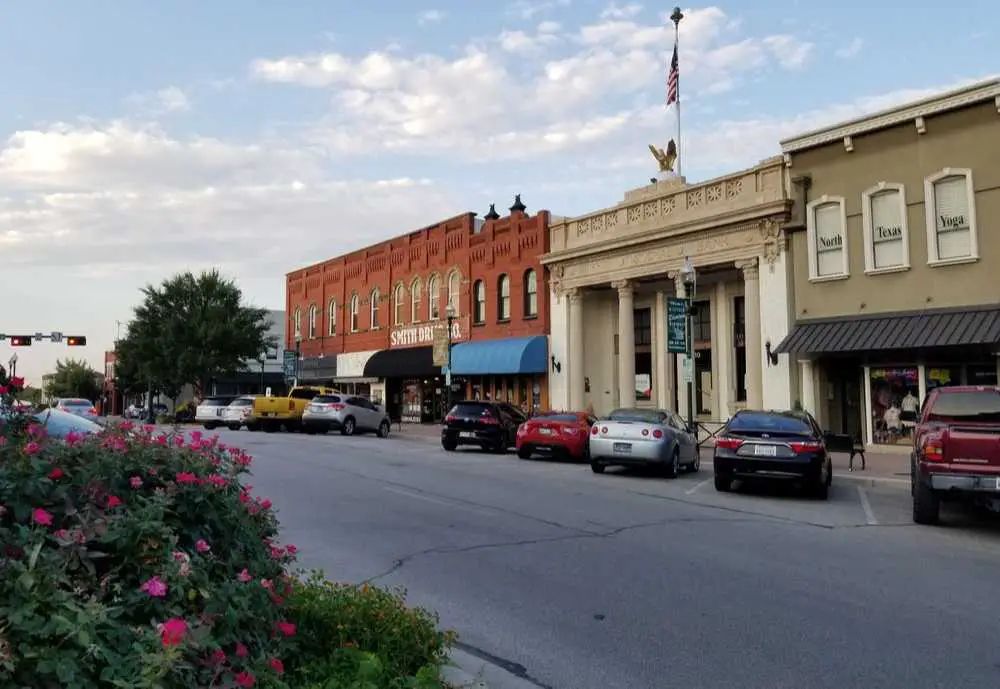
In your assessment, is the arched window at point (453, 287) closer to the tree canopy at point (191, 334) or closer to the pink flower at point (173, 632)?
the tree canopy at point (191, 334)

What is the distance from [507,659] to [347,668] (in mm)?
1690

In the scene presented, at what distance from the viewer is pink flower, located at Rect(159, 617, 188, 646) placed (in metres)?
2.69

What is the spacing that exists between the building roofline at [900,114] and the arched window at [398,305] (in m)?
22.9

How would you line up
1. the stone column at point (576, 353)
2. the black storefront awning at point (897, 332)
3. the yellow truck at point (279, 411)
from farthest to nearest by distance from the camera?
the yellow truck at point (279, 411) < the stone column at point (576, 353) < the black storefront awning at point (897, 332)

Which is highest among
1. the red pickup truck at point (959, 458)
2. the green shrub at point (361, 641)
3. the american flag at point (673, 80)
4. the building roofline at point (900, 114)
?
the american flag at point (673, 80)

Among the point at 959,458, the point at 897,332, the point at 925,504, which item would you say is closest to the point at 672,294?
the point at 897,332

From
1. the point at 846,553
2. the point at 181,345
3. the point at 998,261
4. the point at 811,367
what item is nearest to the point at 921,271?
the point at 998,261

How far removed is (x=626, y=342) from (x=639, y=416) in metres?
12.3

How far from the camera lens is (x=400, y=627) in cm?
438

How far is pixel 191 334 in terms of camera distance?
5053 centimetres

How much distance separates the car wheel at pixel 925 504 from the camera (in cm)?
1028

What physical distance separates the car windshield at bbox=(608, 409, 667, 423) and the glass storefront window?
26.2ft

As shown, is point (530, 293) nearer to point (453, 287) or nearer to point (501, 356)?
point (501, 356)

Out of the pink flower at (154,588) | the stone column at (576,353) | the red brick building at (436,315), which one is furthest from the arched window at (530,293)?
the pink flower at (154,588)
